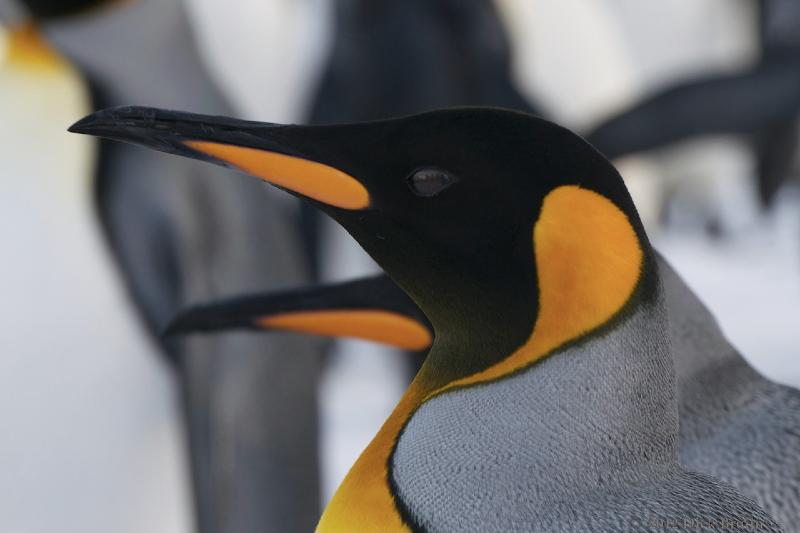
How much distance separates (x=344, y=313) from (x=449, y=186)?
14.2 inches

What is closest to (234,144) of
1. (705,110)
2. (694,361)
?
(694,361)

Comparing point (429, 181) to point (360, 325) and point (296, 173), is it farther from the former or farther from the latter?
point (360, 325)

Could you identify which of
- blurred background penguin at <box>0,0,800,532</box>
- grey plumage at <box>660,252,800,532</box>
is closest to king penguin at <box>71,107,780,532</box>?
grey plumage at <box>660,252,800,532</box>

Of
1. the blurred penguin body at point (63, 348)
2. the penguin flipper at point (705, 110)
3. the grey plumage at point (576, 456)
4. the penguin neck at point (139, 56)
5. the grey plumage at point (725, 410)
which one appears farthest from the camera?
the penguin flipper at point (705, 110)

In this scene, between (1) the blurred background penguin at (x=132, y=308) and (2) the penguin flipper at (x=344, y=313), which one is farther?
(1) the blurred background penguin at (x=132, y=308)

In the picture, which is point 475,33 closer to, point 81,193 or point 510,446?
point 81,193

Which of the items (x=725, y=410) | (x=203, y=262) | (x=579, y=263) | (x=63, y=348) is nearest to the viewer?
(x=579, y=263)

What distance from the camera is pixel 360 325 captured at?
1135mm

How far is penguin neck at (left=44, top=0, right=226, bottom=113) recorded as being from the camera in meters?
2.03

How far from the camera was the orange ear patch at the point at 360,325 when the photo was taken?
1105mm

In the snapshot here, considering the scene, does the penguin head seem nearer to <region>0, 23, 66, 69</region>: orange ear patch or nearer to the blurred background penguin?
the blurred background penguin

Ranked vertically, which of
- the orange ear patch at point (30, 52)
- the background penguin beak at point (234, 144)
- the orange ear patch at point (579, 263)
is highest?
the orange ear patch at point (30, 52)

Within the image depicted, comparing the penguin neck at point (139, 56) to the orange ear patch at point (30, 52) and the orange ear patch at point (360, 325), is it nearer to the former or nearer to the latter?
the orange ear patch at point (30, 52)

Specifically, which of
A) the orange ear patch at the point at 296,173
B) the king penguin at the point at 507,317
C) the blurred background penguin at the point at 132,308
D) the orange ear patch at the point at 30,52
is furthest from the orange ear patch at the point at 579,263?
the orange ear patch at the point at 30,52
